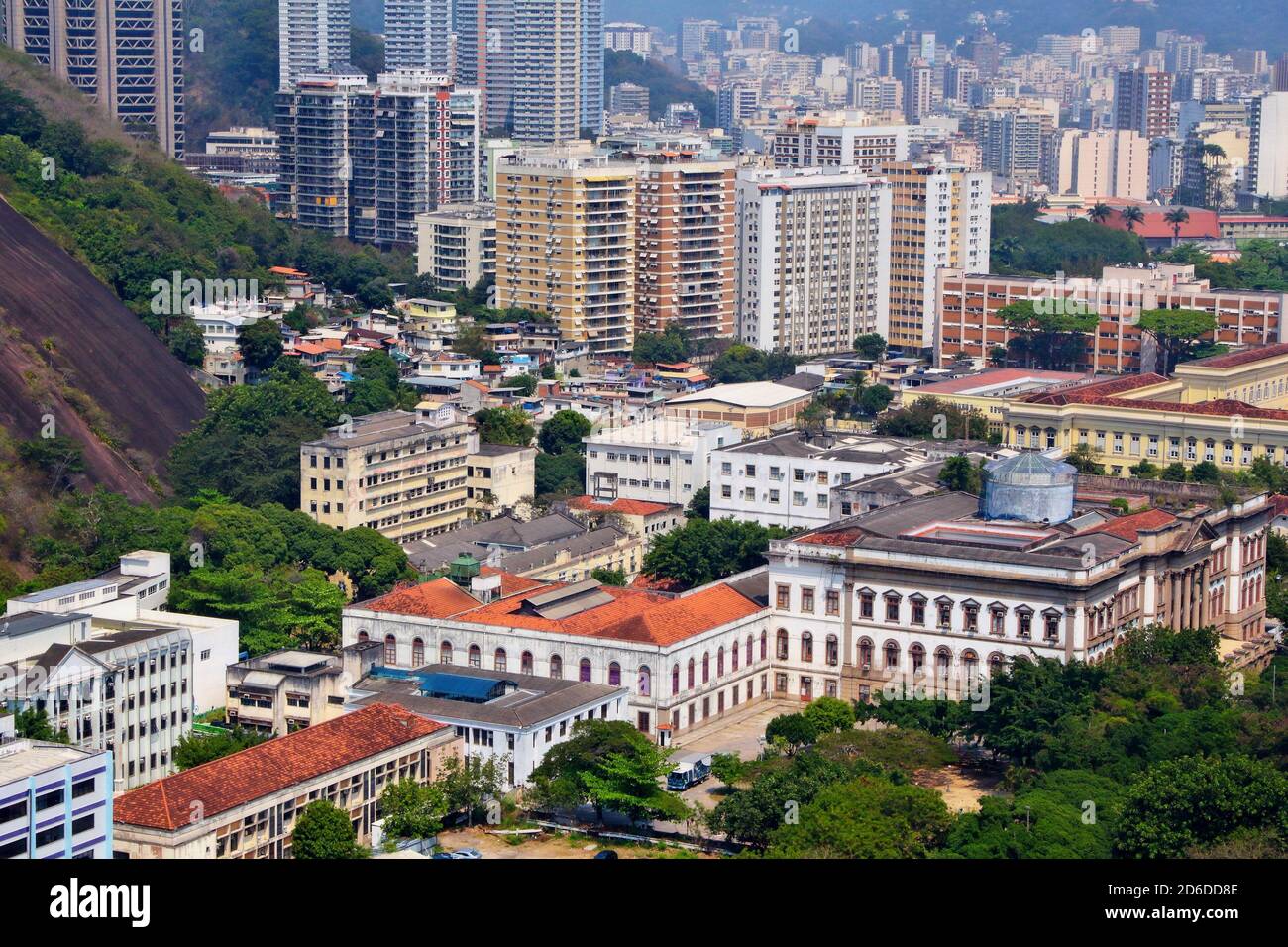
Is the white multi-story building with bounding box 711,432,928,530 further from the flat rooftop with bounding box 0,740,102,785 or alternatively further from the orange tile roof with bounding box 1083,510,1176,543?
the flat rooftop with bounding box 0,740,102,785

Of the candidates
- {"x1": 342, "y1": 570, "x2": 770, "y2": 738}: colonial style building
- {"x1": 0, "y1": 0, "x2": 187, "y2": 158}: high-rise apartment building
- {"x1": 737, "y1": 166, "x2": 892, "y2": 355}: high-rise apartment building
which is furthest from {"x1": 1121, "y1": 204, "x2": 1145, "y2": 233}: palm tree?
{"x1": 342, "y1": 570, "x2": 770, "y2": 738}: colonial style building

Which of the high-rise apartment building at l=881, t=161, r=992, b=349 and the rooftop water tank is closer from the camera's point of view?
the rooftop water tank

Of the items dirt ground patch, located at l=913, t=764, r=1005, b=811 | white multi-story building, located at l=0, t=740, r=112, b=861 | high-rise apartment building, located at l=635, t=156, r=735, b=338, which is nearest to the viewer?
white multi-story building, located at l=0, t=740, r=112, b=861

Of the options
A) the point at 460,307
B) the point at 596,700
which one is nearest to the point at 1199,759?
the point at 596,700

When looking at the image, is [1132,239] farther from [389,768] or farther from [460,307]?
[389,768]

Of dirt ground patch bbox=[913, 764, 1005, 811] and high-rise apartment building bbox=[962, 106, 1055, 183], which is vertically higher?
high-rise apartment building bbox=[962, 106, 1055, 183]

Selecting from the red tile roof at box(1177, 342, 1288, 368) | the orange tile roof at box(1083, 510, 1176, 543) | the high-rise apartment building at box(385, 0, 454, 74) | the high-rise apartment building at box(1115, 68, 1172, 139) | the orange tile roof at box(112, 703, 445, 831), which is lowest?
the orange tile roof at box(112, 703, 445, 831)

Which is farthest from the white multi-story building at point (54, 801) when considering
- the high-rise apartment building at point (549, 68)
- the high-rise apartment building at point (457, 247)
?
the high-rise apartment building at point (549, 68)
